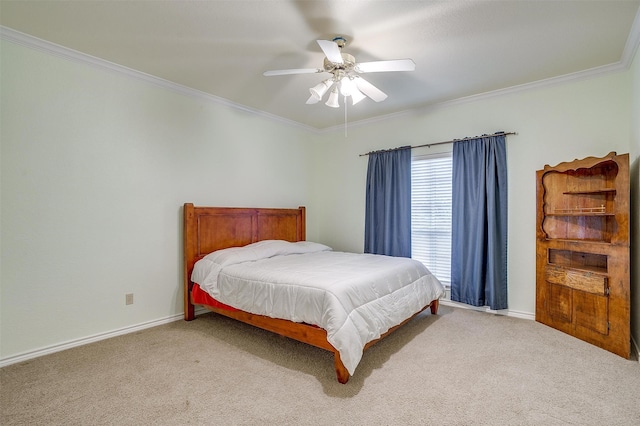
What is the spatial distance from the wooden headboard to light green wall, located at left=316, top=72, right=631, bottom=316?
1.83 metres

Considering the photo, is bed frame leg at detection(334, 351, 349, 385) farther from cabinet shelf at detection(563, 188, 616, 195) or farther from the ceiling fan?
cabinet shelf at detection(563, 188, 616, 195)

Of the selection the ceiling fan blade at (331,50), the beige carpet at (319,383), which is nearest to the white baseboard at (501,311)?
the beige carpet at (319,383)

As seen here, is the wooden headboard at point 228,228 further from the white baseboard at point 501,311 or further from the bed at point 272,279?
the white baseboard at point 501,311

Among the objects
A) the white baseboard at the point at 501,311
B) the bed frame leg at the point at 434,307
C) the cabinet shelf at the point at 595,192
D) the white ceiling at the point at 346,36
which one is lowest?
the white baseboard at the point at 501,311

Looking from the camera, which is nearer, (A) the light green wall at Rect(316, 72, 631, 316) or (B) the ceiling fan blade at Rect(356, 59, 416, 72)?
(B) the ceiling fan blade at Rect(356, 59, 416, 72)

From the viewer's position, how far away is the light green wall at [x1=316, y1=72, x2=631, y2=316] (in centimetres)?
318

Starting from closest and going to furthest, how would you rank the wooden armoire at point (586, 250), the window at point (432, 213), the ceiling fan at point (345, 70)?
1. the ceiling fan at point (345, 70)
2. the wooden armoire at point (586, 250)
3. the window at point (432, 213)

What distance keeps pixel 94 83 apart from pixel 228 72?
1236mm

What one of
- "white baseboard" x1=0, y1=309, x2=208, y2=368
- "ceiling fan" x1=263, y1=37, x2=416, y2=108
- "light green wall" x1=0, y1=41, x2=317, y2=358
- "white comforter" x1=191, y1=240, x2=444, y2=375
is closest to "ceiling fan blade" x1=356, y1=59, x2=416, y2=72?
"ceiling fan" x1=263, y1=37, x2=416, y2=108

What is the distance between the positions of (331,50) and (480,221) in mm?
2642

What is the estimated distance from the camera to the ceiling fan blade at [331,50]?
219cm

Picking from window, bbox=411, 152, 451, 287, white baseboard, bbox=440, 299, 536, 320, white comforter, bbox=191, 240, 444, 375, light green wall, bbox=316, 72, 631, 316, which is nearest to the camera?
white comforter, bbox=191, 240, 444, 375

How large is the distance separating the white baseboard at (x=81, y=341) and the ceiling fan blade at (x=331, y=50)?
3.12m

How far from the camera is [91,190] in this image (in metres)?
2.98
